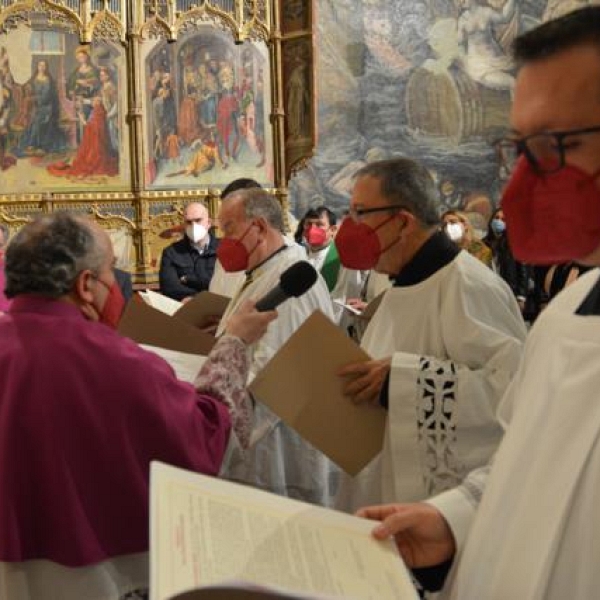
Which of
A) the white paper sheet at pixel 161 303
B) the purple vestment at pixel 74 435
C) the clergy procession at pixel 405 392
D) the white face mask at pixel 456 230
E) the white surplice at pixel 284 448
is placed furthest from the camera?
the white face mask at pixel 456 230

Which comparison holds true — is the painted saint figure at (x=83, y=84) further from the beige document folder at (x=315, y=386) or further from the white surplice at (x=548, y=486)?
the white surplice at (x=548, y=486)

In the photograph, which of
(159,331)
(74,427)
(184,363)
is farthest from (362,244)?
(74,427)

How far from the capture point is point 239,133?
1063 centimetres

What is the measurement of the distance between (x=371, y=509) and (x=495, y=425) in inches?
43.0

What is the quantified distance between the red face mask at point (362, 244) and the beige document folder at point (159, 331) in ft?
2.50

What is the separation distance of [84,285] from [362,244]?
931mm

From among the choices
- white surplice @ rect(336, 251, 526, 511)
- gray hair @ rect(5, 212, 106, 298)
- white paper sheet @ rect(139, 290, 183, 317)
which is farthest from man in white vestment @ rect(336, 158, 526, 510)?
white paper sheet @ rect(139, 290, 183, 317)

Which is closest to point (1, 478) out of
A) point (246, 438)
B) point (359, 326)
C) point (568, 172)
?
point (246, 438)

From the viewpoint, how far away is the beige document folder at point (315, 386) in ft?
8.18

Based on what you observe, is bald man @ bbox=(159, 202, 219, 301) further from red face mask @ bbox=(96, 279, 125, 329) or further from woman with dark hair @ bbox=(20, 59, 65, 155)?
red face mask @ bbox=(96, 279, 125, 329)

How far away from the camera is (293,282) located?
2752 millimetres

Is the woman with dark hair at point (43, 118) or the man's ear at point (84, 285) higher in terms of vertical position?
the woman with dark hair at point (43, 118)

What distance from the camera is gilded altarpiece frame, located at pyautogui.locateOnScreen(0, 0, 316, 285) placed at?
32.8ft

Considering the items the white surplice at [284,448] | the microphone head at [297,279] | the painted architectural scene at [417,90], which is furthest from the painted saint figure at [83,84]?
the microphone head at [297,279]
